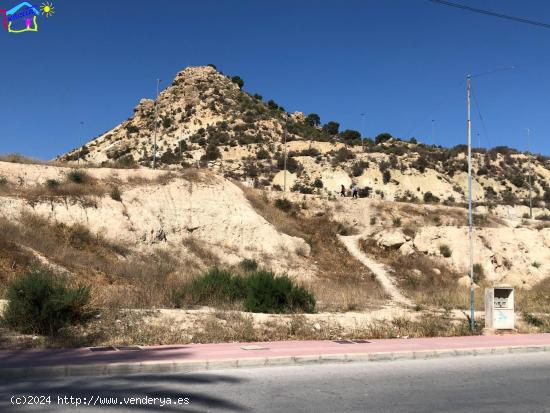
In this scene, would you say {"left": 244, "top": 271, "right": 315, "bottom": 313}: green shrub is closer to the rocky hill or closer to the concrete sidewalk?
the concrete sidewalk

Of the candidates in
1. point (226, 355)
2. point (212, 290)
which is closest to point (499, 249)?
point (212, 290)

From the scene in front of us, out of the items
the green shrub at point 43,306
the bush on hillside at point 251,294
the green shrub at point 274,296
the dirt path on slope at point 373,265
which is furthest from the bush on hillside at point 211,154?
the green shrub at point 43,306

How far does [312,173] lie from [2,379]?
59049mm

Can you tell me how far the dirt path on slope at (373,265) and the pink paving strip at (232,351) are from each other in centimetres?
1642

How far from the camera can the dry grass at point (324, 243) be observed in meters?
33.3

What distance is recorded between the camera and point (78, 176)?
3316 centimetres

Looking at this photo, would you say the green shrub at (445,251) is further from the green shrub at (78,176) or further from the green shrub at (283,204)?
the green shrub at (78,176)

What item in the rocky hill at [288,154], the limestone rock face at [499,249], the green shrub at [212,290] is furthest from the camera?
the rocky hill at [288,154]

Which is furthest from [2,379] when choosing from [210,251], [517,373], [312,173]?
[312,173]

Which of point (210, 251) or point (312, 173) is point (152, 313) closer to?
point (210, 251)

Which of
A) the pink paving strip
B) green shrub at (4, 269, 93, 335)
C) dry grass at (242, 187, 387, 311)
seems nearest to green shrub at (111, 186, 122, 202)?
dry grass at (242, 187, 387, 311)

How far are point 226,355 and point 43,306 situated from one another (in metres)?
4.50

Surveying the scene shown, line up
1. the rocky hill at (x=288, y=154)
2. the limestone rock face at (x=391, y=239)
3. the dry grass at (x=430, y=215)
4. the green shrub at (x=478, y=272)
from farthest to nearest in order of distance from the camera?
the rocky hill at (x=288, y=154), the dry grass at (x=430, y=215), the limestone rock face at (x=391, y=239), the green shrub at (x=478, y=272)

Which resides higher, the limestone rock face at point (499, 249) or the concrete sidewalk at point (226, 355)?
the limestone rock face at point (499, 249)
